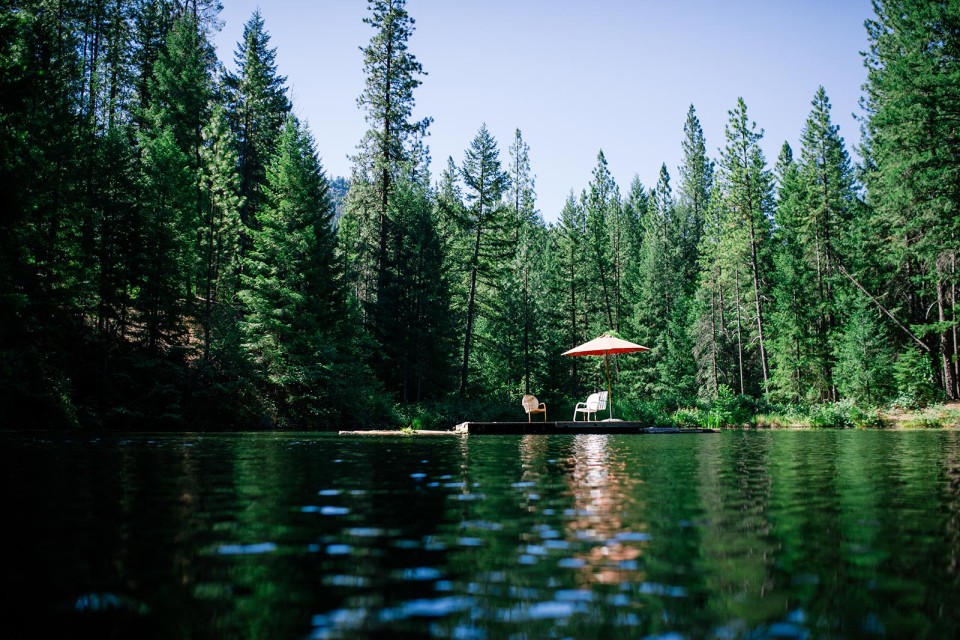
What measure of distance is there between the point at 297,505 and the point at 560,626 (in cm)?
377

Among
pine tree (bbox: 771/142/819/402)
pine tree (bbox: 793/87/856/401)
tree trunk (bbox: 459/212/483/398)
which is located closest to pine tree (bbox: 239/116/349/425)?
tree trunk (bbox: 459/212/483/398)

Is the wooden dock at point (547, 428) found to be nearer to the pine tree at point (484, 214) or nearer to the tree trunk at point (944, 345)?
the pine tree at point (484, 214)

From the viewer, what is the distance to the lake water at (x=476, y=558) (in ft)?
8.25

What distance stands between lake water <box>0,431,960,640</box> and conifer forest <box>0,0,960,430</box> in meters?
13.2

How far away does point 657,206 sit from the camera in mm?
63469

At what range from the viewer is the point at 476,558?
364 cm

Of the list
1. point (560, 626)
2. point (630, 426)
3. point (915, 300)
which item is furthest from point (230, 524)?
point (915, 300)

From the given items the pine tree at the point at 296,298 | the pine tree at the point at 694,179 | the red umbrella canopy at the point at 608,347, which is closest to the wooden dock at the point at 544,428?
the red umbrella canopy at the point at 608,347

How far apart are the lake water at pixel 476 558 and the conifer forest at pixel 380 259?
1317 centimetres

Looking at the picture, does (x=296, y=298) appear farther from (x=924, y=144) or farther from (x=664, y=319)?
(x=664, y=319)

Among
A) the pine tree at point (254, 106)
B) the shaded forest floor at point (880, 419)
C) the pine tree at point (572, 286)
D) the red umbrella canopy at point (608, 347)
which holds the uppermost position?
the pine tree at point (254, 106)

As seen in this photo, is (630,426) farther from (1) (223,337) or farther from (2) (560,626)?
(2) (560,626)

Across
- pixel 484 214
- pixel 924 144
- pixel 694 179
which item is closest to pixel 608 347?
pixel 484 214

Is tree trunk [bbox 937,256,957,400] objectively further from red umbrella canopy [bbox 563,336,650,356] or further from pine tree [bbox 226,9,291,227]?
pine tree [bbox 226,9,291,227]
